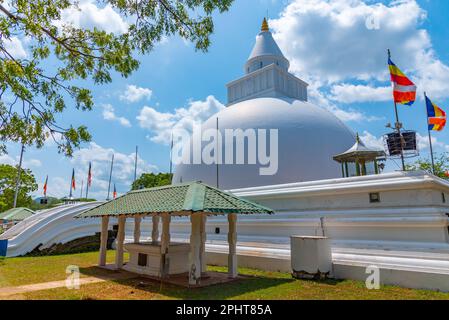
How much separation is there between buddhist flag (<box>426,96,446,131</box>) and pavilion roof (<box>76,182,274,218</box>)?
12.1 meters

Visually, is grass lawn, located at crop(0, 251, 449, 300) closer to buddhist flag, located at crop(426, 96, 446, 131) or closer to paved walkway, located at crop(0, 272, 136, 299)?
paved walkway, located at crop(0, 272, 136, 299)

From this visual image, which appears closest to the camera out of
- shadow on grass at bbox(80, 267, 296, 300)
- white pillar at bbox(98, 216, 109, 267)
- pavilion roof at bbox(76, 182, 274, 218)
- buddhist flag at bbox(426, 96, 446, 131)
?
shadow on grass at bbox(80, 267, 296, 300)

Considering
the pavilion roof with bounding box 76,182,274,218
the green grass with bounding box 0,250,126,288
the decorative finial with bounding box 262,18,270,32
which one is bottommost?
the green grass with bounding box 0,250,126,288

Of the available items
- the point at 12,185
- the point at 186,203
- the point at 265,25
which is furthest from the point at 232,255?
the point at 12,185

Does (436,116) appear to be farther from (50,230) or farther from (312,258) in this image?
(50,230)

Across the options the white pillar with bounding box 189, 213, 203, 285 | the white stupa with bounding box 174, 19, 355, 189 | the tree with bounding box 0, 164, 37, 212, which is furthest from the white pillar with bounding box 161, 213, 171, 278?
the tree with bounding box 0, 164, 37, 212

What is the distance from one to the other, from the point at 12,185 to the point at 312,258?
1789 inches

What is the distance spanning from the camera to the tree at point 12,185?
135ft

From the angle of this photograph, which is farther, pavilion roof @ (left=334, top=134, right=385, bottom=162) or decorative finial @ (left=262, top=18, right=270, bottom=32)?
decorative finial @ (left=262, top=18, right=270, bottom=32)

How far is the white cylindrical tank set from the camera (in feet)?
31.9

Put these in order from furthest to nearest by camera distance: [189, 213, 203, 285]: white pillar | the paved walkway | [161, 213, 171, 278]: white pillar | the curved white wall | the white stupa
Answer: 1. the white stupa
2. the curved white wall
3. [161, 213, 171, 278]: white pillar
4. [189, 213, 203, 285]: white pillar
5. the paved walkway

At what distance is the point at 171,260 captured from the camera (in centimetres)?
1116
